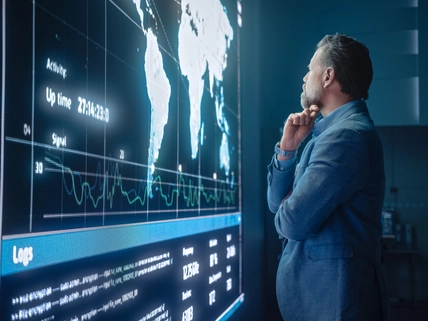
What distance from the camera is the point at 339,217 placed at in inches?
57.3

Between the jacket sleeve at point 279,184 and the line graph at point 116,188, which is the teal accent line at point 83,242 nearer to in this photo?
the line graph at point 116,188

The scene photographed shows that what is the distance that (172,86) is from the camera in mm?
2234

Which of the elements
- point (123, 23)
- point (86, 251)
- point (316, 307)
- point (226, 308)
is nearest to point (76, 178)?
point (86, 251)

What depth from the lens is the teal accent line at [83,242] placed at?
116 centimetres

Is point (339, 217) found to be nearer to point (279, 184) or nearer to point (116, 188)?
point (279, 184)

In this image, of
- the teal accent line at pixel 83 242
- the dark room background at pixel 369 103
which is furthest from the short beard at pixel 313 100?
the dark room background at pixel 369 103

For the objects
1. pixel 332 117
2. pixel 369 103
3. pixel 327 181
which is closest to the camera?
pixel 327 181

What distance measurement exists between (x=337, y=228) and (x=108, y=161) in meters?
0.68

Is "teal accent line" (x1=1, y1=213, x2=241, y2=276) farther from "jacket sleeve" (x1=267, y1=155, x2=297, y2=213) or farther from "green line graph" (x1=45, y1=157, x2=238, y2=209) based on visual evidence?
"jacket sleeve" (x1=267, y1=155, x2=297, y2=213)

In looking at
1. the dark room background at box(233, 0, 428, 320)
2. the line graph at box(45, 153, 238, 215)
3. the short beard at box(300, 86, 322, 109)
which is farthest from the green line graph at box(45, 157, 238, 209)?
the dark room background at box(233, 0, 428, 320)

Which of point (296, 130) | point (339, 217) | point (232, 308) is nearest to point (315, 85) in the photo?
point (296, 130)

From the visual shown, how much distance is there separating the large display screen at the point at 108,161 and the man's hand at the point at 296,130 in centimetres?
51

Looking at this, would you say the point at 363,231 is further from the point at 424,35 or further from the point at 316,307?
the point at 424,35

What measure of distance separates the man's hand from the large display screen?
1.66 ft
